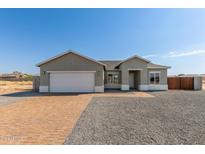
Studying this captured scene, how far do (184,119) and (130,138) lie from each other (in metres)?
3.28

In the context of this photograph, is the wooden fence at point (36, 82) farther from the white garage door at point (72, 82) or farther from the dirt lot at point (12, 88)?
the white garage door at point (72, 82)

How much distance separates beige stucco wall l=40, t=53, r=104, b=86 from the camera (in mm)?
16625

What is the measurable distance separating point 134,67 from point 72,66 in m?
7.71

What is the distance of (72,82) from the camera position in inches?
659

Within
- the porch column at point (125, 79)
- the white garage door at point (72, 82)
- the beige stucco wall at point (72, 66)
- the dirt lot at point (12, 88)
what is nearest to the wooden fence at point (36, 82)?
the dirt lot at point (12, 88)

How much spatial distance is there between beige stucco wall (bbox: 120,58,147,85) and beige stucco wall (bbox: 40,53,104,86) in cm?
332

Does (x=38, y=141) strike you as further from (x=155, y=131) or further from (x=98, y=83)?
(x=98, y=83)

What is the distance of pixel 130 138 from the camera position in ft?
13.6

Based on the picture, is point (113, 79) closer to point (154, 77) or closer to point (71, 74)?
point (154, 77)

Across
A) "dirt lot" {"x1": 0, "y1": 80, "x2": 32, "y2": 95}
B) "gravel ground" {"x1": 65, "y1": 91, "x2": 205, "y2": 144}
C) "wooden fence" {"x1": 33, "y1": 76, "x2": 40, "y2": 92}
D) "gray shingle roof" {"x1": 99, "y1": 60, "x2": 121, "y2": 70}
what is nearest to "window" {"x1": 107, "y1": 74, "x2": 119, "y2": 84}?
"gray shingle roof" {"x1": 99, "y1": 60, "x2": 121, "y2": 70}

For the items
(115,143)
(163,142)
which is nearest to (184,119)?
(163,142)

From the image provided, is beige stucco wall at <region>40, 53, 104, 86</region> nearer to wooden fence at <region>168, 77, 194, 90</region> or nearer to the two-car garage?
the two-car garage

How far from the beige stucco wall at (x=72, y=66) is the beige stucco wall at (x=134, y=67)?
131 inches

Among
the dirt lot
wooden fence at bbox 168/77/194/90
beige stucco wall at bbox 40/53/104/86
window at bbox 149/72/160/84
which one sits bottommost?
the dirt lot
